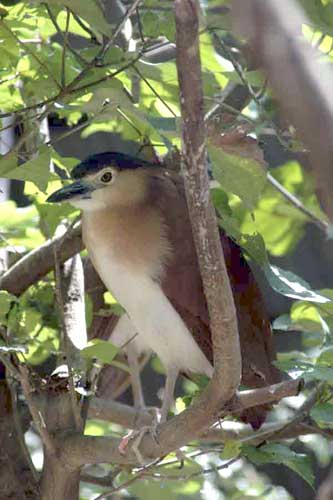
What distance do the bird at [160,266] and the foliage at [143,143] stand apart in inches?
2.1

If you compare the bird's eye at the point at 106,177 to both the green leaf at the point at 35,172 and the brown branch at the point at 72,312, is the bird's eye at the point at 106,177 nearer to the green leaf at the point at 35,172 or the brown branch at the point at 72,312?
the brown branch at the point at 72,312

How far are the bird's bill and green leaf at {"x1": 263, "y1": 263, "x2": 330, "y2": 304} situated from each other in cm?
46

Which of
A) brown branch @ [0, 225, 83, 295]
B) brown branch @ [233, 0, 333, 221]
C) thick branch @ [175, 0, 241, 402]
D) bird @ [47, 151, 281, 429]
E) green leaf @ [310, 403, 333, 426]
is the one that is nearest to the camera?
brown branch @ [233, 0, 333, 221]

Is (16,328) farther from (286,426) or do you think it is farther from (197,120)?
(197,120)

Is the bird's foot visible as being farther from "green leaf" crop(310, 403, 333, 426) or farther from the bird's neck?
the bird's neck

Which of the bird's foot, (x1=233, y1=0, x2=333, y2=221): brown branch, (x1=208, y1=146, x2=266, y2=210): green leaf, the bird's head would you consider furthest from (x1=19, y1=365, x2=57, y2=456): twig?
Result: (x1=233, y1=0, x2=333, y2=221): brown branch

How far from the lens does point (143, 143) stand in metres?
1.65

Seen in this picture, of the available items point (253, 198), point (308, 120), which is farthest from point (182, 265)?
point (308, 120)

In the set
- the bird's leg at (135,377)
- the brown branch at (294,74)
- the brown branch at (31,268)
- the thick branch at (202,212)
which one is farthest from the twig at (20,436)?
the brown branch at (294,74)

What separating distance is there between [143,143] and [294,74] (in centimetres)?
138

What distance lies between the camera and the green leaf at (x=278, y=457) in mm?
1393

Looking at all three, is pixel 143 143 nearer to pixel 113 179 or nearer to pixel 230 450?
pixel 113 179

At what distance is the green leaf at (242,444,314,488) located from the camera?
4.57 ft

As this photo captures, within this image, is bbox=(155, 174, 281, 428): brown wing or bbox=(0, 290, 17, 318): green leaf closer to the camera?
bbox=(0, 290, 17, 318): green leaf
